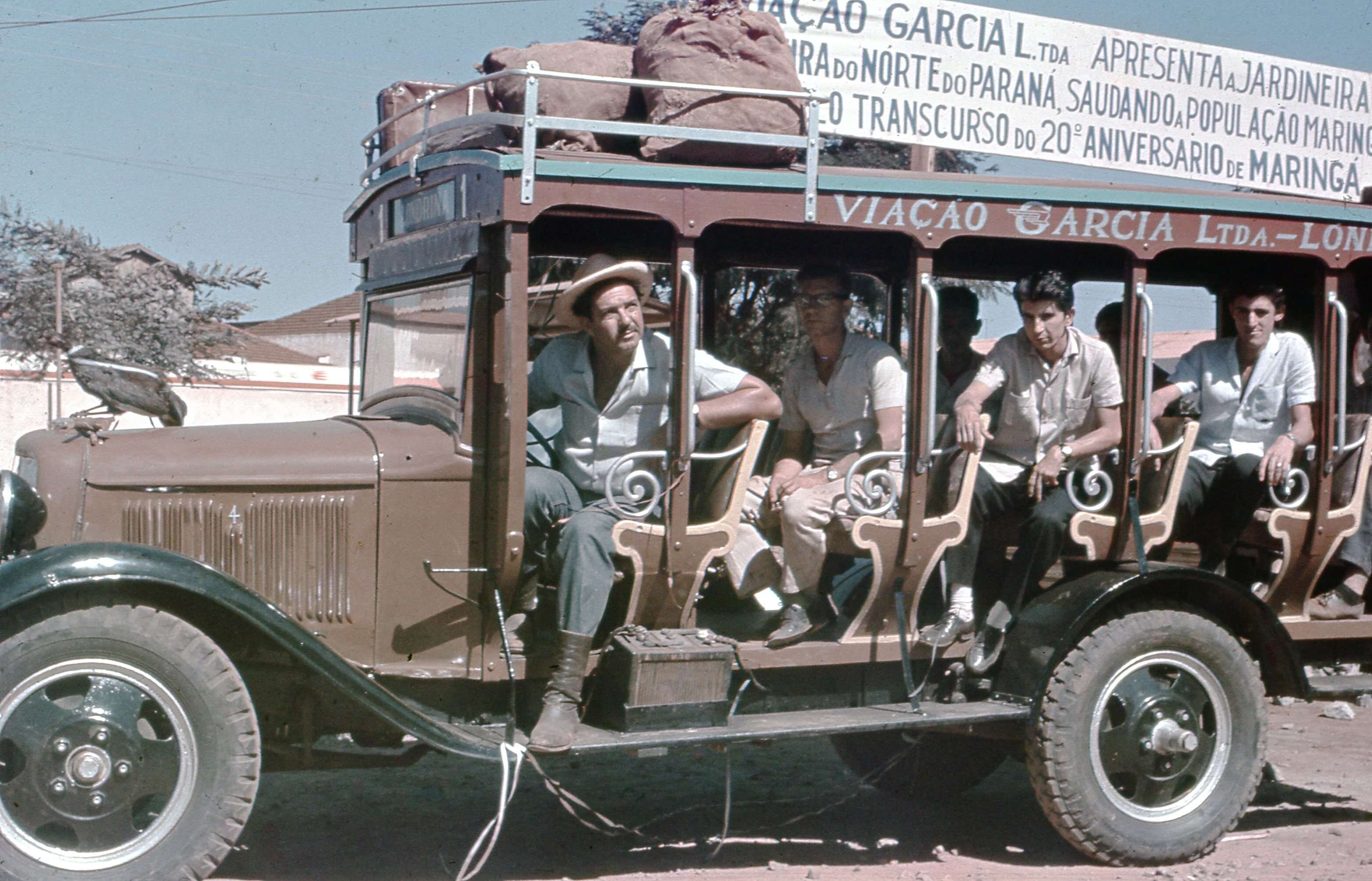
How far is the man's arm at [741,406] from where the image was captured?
468 cm

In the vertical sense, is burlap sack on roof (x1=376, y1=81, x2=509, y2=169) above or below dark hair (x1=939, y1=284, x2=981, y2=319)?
above

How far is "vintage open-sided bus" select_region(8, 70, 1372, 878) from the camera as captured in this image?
12.6 ft

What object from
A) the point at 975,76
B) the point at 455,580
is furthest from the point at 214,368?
the point at 455,580

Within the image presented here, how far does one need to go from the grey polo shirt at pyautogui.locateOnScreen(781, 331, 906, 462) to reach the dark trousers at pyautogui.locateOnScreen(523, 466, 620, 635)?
91cm

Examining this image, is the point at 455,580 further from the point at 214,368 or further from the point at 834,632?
the point at 214,368

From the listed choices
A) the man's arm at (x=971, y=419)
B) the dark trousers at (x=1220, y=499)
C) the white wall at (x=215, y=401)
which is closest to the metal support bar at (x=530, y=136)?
the man's arm at (x=971, y=419)

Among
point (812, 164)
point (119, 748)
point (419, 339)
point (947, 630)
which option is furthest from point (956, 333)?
point (119, 748)

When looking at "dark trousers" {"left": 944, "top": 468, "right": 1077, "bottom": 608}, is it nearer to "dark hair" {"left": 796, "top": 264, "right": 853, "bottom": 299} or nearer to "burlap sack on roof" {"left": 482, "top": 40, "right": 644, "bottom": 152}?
"dark hair" {"left": 796, "top": 264, "right": 853, "bottom": 299}

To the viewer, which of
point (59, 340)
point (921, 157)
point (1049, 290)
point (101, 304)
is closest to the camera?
point (1049, 290)

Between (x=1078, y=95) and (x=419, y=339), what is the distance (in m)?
4.19

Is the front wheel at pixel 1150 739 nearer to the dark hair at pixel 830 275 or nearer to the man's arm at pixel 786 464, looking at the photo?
the man's arm at pixel 786 464

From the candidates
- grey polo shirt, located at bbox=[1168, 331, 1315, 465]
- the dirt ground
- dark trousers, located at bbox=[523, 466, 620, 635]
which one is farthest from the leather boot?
grey polo shirt, located at bbox=[1168, 331, 1315, 465]

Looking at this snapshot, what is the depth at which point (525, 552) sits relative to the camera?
4.57 m

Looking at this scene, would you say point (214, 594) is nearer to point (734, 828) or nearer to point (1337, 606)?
point (734, 828)
